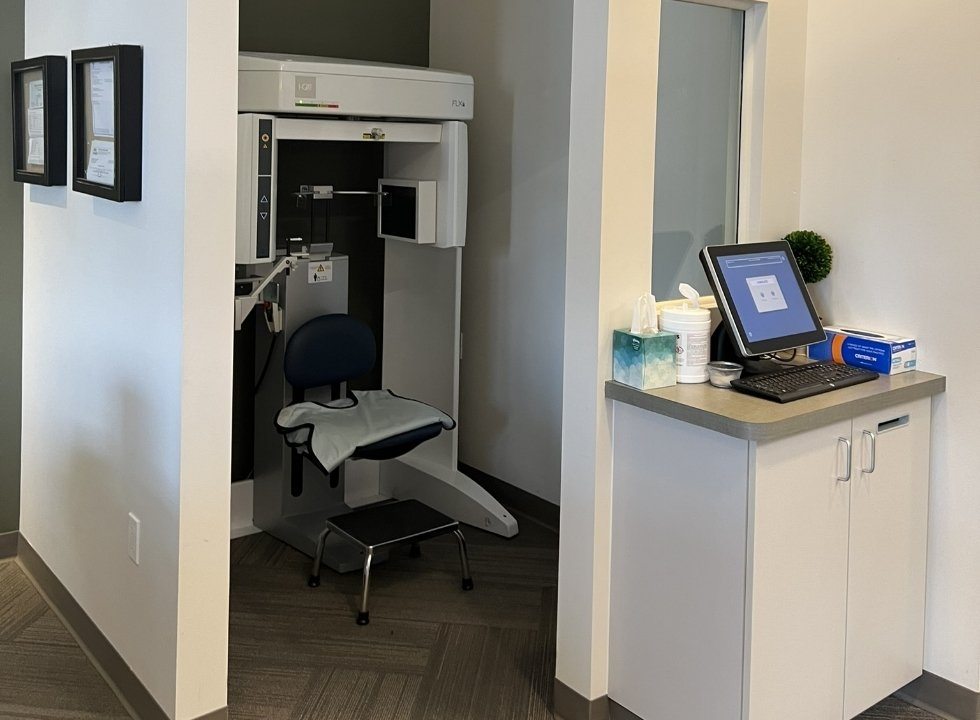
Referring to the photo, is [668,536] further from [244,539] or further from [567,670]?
[244,539]

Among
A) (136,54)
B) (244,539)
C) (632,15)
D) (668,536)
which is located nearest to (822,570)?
(668,536)

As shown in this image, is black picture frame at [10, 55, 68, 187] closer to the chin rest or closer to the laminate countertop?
the chin rest

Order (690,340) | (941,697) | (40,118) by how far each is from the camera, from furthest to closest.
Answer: (40,118) < (941,697) < (690,340)

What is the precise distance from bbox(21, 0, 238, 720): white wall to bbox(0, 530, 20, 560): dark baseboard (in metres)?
0.65

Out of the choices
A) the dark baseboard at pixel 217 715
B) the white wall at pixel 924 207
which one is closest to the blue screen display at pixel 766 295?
the white wall at pixel 924 207

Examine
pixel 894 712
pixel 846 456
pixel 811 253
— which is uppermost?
pixel 811 253

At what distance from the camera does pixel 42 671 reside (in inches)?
117

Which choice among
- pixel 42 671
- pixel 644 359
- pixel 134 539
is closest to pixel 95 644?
pixel 42 671

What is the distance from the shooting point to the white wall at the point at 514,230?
3986 mm

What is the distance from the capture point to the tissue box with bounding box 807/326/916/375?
8.96 feet

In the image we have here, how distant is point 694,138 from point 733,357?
0.63m

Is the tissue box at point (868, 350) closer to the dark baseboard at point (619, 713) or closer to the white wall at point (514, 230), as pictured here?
the dark baseboard at point (619, 713)

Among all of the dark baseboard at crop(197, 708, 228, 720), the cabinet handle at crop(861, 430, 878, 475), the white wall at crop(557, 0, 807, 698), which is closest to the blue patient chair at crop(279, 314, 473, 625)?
the dark baseboard at crop(197, 708, 228, 720)

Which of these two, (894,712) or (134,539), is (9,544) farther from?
(894,712)
